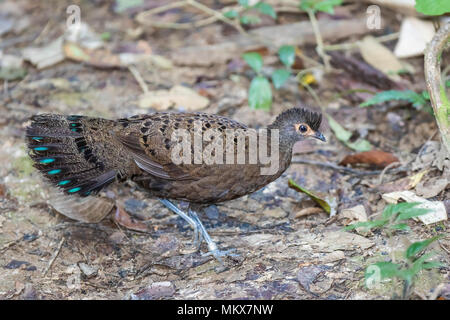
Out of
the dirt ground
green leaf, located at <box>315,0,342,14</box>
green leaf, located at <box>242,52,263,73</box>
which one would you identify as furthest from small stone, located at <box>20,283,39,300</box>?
green leaf, located at <box>315,0,342,14</box>

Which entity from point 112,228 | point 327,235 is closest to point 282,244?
point 327,235

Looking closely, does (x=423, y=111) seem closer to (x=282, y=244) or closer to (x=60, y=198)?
(x=282, y=244)

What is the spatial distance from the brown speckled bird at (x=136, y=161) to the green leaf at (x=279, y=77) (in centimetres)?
148

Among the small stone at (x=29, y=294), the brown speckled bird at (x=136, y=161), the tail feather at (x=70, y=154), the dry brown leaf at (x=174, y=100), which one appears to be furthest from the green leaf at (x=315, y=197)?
the small stone at (x=29, y=294)

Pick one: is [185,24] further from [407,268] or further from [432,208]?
[407,268]

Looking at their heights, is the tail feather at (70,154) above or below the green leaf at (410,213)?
above

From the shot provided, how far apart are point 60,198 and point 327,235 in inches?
88.5

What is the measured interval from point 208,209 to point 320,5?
273 centimetres

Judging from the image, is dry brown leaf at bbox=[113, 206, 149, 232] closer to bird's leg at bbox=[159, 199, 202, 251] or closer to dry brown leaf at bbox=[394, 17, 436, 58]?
bird's leg at bbox=[159, 199, 202, 251]

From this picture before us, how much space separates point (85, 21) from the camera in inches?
314

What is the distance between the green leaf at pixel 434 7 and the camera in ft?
15.4

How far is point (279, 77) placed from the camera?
6344 millimetres

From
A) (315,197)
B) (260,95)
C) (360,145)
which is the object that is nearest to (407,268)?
(315,197)

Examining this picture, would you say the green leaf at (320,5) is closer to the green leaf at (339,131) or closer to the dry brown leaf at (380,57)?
the dry brown leaf at (380,57)
